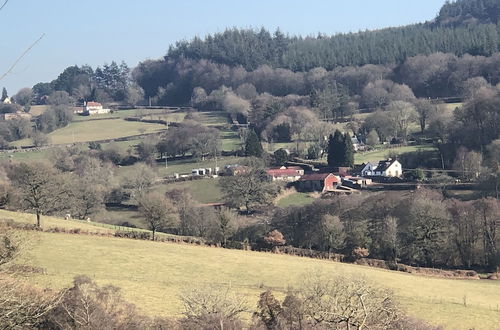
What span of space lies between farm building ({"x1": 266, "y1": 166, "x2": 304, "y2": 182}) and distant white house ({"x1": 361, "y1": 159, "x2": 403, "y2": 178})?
7.72 meters

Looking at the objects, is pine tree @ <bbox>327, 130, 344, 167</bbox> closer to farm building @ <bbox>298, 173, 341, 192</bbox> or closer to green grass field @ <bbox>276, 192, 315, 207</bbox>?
farm building @ <bbox>298, 173, 341, 192</bbox>

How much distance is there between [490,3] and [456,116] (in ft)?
420

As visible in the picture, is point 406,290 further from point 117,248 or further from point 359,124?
point 359,124

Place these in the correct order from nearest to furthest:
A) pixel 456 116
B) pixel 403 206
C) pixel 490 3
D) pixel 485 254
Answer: pixel 485 254 → pixel 403 206 → pixel 456 116 → pixel 490 3

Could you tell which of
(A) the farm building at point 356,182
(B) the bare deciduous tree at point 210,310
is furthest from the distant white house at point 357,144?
(B) the bare deciduous tree at point 210,310

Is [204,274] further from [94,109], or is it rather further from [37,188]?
[94,109]

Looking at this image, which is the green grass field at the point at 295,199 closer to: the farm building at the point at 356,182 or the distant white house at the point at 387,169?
the farm building at the point at 356,182

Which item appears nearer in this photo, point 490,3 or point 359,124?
point 359,124

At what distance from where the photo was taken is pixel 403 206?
4631 centimetres

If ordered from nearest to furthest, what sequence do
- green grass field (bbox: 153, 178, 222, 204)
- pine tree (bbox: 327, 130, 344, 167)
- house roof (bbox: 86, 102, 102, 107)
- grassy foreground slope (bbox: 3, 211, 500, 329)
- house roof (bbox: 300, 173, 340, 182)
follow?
grassy foreground slope (bbox: 3, 211, 500, 329) < green grass field (bbox: 153, 178, 222, 204) < house roof (bbox: 300, 173, 340, 182) < pine tree (bbox: 327, 130, 344, 167) < house roof (bbox: 86, 102, 102, 107)

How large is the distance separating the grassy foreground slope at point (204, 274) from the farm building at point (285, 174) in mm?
31749

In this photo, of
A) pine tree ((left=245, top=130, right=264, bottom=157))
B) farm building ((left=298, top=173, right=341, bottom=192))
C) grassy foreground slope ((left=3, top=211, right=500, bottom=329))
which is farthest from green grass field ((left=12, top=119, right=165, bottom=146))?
grassy foreground slope ((left=3, top=211, right=500, bottom=329))

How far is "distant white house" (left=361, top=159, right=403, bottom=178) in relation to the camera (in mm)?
71000

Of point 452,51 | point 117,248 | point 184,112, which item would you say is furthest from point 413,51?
point 117,248
